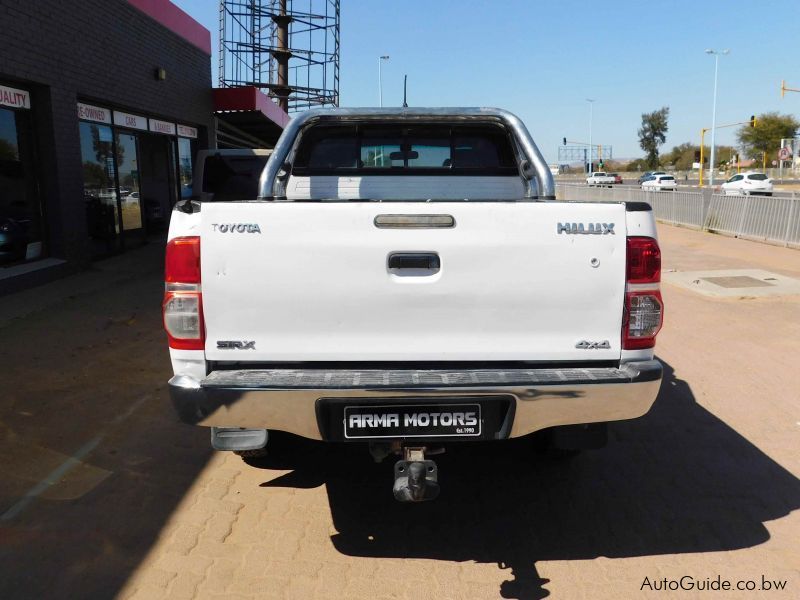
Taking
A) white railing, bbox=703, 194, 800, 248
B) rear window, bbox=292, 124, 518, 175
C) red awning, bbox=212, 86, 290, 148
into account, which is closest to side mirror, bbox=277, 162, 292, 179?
rear window, bbox=292, 124, 518, 175

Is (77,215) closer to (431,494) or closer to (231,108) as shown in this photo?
(231,108)

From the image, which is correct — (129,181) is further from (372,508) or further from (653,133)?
(653,133)

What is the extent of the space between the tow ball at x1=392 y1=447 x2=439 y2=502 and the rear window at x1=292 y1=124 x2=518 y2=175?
101 inches

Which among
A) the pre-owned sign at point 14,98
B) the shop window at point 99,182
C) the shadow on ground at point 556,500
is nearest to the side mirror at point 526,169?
the shadow on ground at point 556,500

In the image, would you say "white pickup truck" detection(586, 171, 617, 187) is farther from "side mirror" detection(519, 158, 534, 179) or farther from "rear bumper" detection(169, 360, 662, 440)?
"rear bumper" detection(169, 360, 662, 440)

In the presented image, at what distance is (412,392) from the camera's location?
276 centimetres

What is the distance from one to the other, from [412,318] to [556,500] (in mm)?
1538

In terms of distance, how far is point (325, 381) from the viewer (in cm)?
279

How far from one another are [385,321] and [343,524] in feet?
4.04

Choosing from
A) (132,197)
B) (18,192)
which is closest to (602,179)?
(132,197)

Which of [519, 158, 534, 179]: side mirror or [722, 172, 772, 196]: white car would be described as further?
[722, 172, 772, 196]: white car

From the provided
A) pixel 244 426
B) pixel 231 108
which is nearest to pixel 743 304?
pixel 244 426

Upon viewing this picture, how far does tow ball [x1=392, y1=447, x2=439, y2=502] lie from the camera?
289cm

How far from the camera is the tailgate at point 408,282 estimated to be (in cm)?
283
